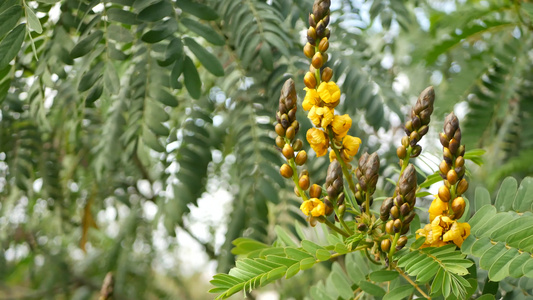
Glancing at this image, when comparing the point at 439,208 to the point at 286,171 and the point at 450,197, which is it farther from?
the point at 286,171

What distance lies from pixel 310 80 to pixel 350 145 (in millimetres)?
108

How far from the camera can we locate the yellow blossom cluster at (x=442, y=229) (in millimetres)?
629

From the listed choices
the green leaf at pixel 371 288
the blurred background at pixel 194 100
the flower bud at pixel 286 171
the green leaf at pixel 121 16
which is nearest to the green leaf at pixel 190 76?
the blurred background at pixel 194 100

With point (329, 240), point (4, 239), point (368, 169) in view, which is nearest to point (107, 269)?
point (4, 239)

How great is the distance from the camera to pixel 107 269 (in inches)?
85.4

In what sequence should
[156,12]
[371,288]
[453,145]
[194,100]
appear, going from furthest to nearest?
[194,100]
[156,12]
[371,288]
[453,145]

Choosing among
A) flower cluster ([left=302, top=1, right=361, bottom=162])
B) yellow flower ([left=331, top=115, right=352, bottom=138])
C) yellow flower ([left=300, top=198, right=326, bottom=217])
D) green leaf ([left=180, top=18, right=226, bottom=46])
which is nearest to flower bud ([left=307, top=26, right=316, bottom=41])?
flower cluster ([left=302, top=1, right=361, bottom=162])

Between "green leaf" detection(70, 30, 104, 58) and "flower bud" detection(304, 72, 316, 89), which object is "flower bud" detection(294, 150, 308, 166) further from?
"green leaf" detection(70, 30, 104, 58)

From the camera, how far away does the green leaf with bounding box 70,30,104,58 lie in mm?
918

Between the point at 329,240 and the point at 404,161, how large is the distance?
0.18 meters

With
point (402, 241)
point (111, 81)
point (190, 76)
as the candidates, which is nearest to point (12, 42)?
point (111, 81)

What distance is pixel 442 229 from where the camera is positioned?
2.10 ft

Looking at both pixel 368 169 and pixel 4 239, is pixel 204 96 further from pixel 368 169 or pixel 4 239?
pixel 4 239

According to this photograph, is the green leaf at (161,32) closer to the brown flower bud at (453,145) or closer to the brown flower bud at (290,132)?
the brown flower bud at (290,132)
